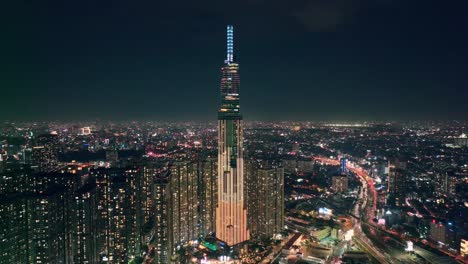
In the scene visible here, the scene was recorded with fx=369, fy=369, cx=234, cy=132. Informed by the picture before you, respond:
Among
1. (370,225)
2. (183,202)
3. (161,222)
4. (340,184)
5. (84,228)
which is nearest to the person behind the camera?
(84,228)

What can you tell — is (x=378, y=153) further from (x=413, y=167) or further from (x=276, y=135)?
(x=276, y=135)

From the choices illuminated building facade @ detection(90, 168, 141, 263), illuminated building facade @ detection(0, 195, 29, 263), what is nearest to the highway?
illuminated building facade @ detection(90, 168, 141, 263)

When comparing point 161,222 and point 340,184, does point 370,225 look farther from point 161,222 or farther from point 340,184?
point 161,222

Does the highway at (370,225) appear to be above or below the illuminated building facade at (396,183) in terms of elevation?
below

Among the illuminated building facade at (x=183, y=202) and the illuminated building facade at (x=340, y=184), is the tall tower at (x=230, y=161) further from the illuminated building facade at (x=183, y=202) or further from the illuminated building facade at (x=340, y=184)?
the illuminated building facade at (x=340, y=184)

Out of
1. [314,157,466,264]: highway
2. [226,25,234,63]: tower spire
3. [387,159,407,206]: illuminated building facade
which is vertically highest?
[226,25,234,63]: tower spire

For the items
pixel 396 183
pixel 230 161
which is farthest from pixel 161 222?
pixel 396 183

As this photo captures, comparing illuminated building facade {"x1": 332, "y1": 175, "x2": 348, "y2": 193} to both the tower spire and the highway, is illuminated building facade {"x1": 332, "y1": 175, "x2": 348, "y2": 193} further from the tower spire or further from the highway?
the tower spire

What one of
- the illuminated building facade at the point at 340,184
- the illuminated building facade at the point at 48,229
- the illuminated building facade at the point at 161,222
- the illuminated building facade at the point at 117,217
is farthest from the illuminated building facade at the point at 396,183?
the illuminated building facade at the point at 48,229
